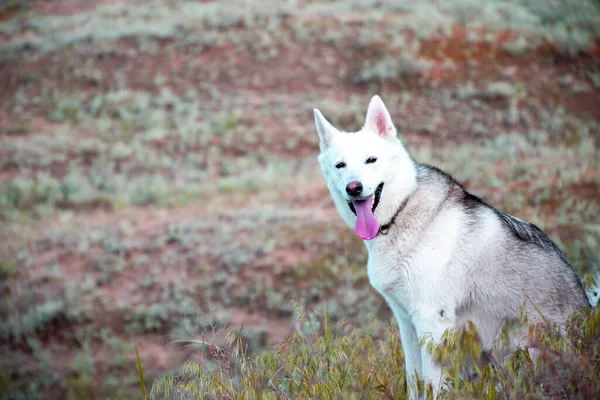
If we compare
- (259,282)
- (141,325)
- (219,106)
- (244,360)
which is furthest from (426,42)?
(244,360)

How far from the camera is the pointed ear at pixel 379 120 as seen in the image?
4398 mm

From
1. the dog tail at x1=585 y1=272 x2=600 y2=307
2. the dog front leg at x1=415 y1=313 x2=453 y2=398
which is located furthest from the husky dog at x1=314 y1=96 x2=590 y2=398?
the dog tail at x1=585 y1=272 x2=600 y2=307

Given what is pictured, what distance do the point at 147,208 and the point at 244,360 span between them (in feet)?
45.0

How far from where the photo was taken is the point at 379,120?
14.7 ft

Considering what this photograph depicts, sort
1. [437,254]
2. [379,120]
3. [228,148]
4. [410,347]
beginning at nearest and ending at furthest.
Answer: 1. [437,254]
2. [410,347]
3. [379,120]
4. [228,148]

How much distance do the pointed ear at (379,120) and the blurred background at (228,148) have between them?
69.7 inches

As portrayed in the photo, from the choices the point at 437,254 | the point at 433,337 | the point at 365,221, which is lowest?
the point at 433,337

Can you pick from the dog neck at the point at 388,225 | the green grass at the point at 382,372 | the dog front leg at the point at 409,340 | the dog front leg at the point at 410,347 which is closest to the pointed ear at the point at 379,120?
the dog neck at the point at 388,225

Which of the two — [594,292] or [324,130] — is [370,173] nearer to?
[324,130]

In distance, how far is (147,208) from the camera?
1647cm

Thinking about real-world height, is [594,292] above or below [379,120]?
below

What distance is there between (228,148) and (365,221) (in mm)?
15860

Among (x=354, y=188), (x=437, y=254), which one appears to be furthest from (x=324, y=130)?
(x=437, y=254)

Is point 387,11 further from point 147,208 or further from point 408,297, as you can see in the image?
point 408,297
